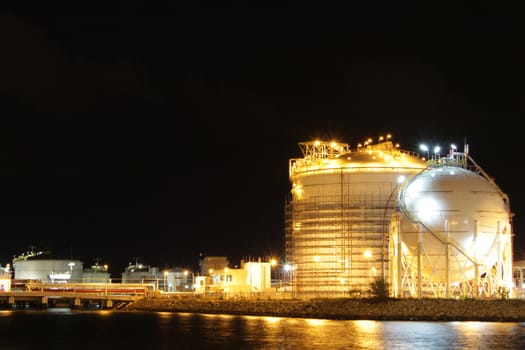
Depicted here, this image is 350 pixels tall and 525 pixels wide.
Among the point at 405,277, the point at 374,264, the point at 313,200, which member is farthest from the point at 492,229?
the point at 313,200

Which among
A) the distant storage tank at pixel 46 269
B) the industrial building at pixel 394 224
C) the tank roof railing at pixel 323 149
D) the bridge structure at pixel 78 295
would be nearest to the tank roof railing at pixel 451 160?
the industrial building at pixel 394 224

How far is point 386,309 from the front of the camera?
238 ft

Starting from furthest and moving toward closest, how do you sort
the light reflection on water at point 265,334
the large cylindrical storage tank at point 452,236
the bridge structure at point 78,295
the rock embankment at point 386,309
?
1. the bridge structure at point 78,295
2. the large cylindrical storage tank at point 452,236
3. the rock embankment at point 386,309
4. the light reflection on water at point 265,334

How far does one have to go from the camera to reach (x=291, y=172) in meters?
92.4

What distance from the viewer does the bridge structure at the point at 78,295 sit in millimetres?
107500

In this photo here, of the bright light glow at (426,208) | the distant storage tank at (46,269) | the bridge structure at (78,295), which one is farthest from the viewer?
the distant storage tank at (46,269)

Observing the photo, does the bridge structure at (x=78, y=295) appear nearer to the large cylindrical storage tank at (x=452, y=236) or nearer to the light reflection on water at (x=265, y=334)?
the light reflection on water at (x=265, y=334)

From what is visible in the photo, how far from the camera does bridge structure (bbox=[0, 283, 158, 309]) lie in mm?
107500

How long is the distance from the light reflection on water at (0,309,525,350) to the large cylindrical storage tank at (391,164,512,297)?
7856mm

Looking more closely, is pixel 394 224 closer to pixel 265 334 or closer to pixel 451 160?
pixel 451 160

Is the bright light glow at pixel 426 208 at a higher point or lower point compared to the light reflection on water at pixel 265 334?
higher

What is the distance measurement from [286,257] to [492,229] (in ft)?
80.2

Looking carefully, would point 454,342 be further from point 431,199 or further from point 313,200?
point 313,200

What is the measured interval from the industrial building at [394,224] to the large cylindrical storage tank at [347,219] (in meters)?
0.10
